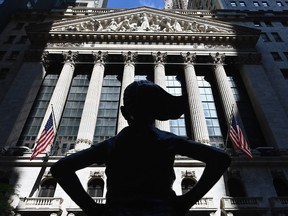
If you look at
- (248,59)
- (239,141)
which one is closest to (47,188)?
(239,141)

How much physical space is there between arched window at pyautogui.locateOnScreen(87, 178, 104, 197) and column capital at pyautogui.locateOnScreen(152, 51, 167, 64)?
59.8 ft

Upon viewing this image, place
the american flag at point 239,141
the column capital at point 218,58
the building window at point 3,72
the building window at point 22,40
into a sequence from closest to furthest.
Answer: the american flag at point 239,141, the building window at point 3,72, the column capital at point 218,58, the building window at point 22,40

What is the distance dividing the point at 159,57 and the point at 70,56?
37.9 ft

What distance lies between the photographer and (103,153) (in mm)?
3561

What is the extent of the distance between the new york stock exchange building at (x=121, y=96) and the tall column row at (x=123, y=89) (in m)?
0.12

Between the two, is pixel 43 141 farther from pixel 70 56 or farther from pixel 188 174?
pixel 70 56

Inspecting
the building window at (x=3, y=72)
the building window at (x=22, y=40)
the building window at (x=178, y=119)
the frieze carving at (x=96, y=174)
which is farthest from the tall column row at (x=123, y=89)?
the building window at (x=22, y=40)

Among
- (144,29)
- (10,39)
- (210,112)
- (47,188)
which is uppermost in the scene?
(10,39)

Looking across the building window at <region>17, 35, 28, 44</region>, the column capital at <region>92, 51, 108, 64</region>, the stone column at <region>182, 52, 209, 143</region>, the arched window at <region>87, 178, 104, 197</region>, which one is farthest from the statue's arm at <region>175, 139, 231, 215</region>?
the building window at <region>17, 35, 28, 44</region>

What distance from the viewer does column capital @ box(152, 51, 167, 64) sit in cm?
3450

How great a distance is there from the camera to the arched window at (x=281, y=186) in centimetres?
2169

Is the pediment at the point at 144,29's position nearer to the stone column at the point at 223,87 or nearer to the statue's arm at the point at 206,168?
the stone column at the point at 223,87

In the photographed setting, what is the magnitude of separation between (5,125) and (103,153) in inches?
1032

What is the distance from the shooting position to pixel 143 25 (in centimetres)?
3881
